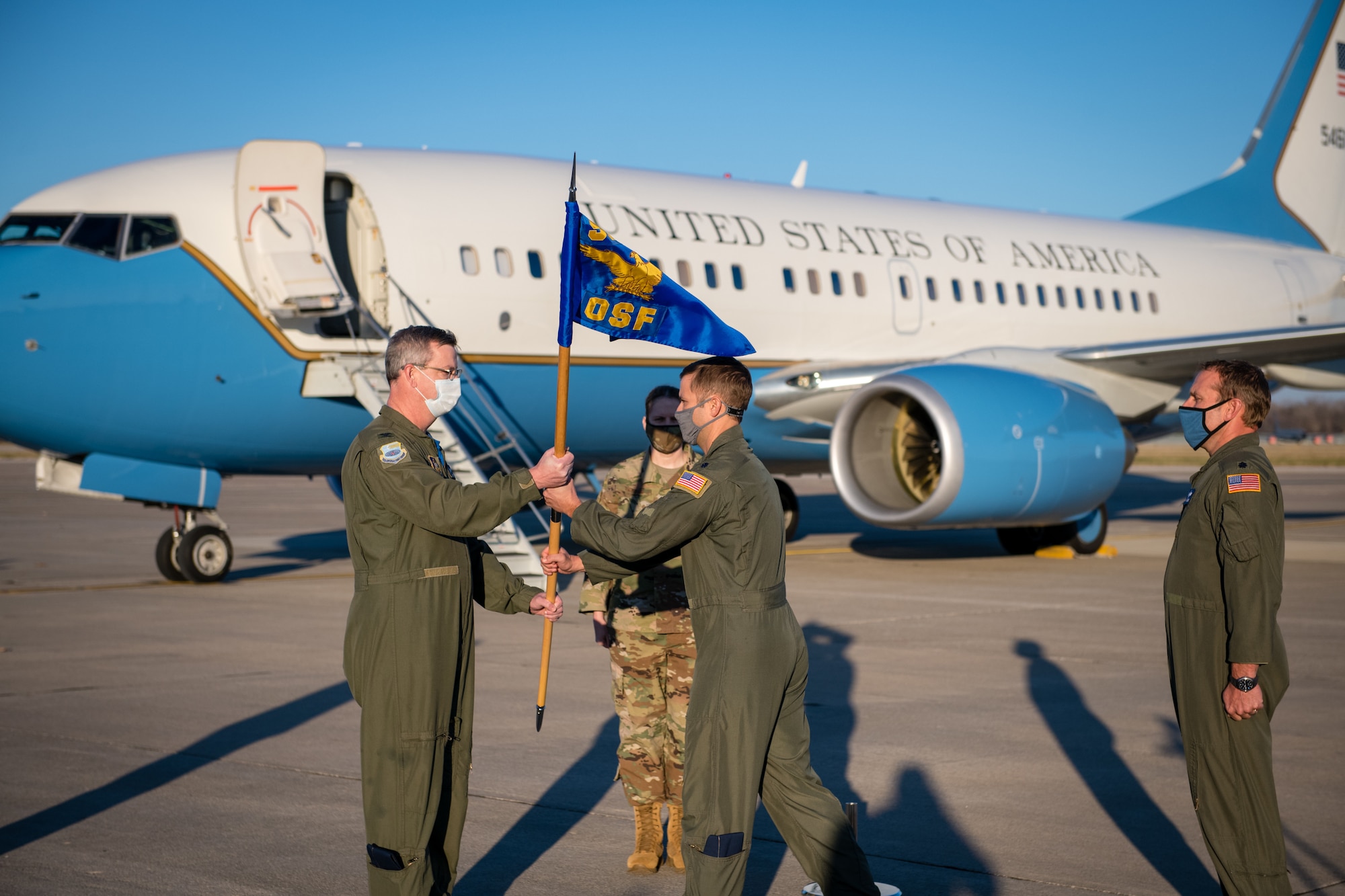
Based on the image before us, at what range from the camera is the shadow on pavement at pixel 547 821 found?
4246 mm

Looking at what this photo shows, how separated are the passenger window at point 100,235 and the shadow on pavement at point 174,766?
16.1 feet

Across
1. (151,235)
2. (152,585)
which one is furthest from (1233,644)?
(152,585)

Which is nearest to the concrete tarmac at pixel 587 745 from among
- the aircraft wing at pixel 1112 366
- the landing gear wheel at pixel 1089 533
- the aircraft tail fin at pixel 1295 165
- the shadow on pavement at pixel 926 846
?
the shadow on pavement at pixel 926 846

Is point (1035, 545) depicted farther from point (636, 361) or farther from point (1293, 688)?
point (1293, 688)

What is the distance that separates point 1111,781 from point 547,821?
2.26m

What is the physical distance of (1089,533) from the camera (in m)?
14.2

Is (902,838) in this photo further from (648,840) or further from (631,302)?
(631,302)

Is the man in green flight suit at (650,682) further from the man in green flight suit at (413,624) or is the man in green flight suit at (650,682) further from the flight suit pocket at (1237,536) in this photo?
the flight suit pocket at (1237,536)

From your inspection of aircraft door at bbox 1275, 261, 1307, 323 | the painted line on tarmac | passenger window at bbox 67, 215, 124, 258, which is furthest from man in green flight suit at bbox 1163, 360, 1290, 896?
aircraft door at bbox 1275, 261, 1307, 323

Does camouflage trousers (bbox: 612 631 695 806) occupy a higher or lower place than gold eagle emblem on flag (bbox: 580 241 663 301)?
lower

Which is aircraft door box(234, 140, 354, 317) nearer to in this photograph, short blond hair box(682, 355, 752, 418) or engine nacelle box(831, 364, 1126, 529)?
engine nacelle box(831, 364, 1126, 529)

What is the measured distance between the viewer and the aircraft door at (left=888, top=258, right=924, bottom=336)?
14.6 m

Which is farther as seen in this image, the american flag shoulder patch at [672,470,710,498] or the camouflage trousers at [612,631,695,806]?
the camouflage trousers at [612,631,695,806]

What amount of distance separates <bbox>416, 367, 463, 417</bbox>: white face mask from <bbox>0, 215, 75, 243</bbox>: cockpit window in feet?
26.0
